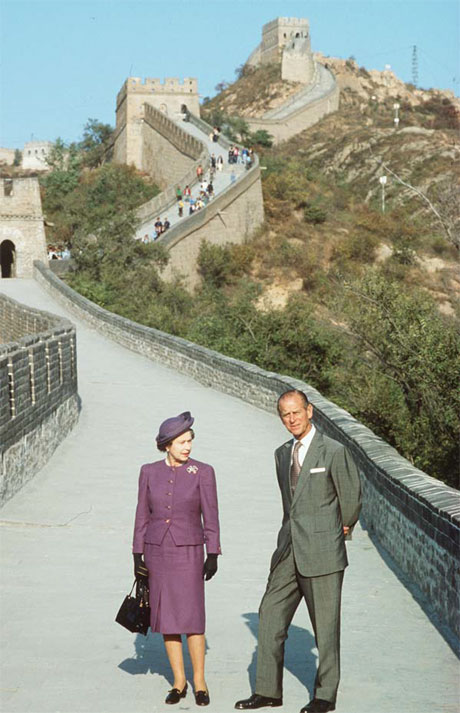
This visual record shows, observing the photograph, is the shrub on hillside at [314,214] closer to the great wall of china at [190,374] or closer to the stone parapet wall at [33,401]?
the great wall of china at [190,374]

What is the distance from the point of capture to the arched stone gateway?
47906 mm

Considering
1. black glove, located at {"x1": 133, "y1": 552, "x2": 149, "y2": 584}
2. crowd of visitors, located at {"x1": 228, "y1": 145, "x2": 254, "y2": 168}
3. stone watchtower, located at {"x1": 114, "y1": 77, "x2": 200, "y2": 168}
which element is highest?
stone watchtower, located at {"x1": 114, "y1": 77, "x2": 200, "y2": 168}

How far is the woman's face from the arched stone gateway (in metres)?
42.8

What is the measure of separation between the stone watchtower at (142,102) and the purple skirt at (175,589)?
7203 cm

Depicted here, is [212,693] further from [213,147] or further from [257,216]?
[213,147]

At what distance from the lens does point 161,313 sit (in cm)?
3891

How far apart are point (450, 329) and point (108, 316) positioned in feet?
41.8

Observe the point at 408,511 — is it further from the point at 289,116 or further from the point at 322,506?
the point at 289,116

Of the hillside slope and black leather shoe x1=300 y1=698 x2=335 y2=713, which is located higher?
the hillside slope

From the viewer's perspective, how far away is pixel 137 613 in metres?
5.81

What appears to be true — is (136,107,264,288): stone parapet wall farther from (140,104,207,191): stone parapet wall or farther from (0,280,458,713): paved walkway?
(0,280,458,713): paved walkway

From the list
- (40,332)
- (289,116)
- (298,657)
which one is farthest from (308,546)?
(289,116)

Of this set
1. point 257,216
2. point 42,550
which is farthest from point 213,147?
point 42,550

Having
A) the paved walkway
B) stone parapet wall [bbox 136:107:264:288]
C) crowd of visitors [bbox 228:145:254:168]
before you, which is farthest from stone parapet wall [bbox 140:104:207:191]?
the paved walkway
